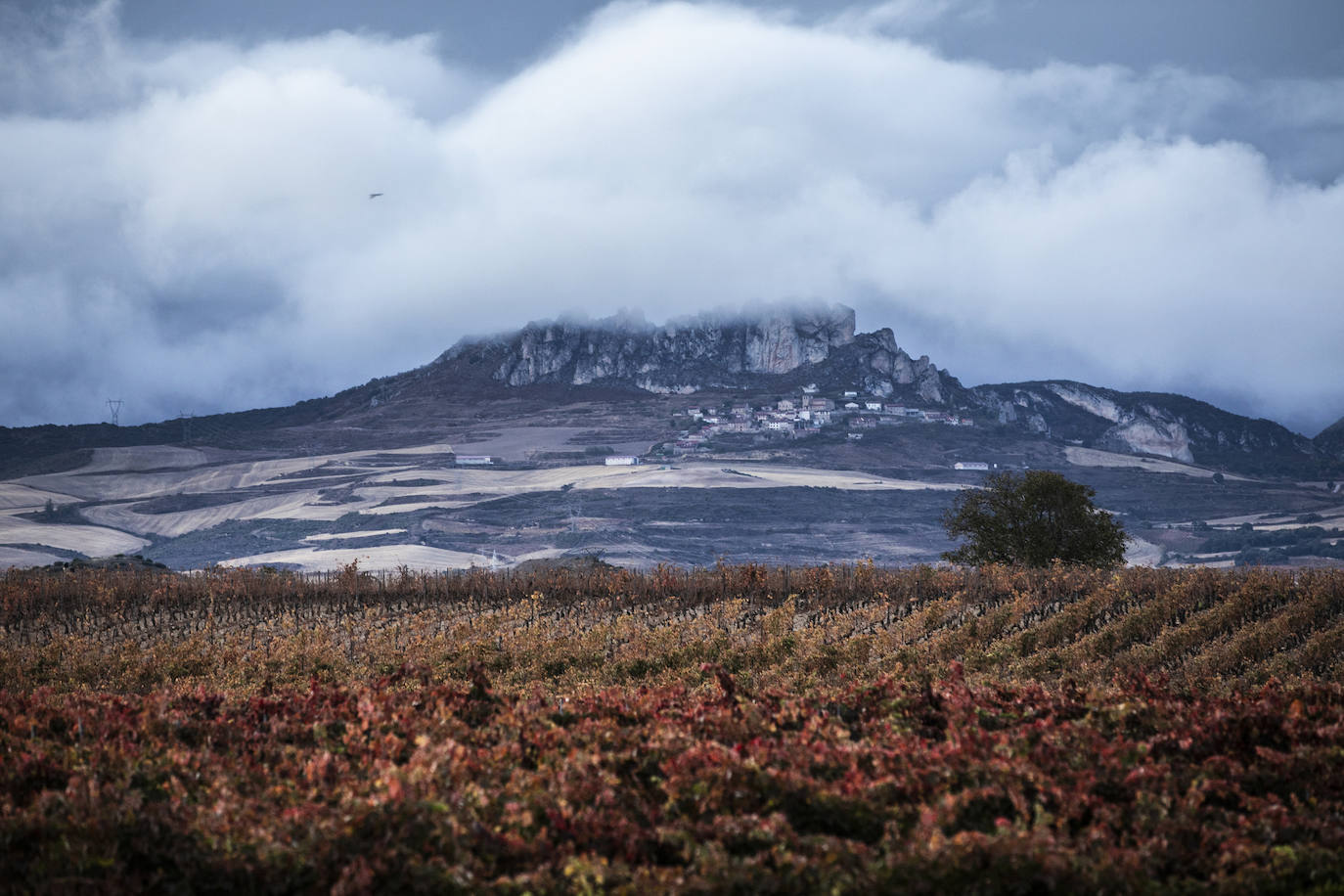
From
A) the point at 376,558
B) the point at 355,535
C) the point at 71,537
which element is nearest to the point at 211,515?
the point at 71,537

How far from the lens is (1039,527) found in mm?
34031

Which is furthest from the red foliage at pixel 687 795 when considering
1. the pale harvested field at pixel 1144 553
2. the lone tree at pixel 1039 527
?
the pale harvested field at pixel 1144 553

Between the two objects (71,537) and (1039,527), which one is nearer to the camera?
(1039,527)

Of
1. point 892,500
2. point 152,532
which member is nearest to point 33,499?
point 152,532

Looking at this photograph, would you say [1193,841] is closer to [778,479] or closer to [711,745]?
[711,745]

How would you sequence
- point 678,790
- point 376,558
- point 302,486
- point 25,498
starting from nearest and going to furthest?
point 678,790, point 376,558, point 25,498, point 302,486

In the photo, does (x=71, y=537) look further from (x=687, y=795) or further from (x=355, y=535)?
(x=687, y=795)

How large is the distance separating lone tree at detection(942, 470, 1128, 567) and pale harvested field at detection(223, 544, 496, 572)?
80.1 metres

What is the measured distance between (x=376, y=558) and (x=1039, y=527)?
96974 mm

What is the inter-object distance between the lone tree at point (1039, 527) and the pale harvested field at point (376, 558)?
→ 8014cm

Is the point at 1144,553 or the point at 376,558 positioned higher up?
the point at 376,558

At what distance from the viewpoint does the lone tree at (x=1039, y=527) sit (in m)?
33.6

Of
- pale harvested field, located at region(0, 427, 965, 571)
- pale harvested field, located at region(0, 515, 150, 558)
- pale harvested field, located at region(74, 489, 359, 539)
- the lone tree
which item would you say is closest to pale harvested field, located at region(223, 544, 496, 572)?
pale harvested field, located at region(0, 427, 965, 571)

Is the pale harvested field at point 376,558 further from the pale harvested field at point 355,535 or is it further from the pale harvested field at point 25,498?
the pale harvested field at point 25,498
